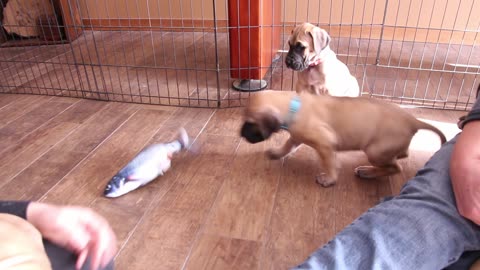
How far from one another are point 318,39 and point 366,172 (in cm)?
77

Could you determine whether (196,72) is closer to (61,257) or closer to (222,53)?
(222,53)

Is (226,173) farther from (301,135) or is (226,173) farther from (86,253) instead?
(86,253)

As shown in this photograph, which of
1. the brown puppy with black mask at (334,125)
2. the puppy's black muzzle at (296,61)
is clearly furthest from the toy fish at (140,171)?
the puppy's black muzzle at (296,61)

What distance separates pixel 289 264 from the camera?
109 cm

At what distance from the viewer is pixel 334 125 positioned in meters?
1.38

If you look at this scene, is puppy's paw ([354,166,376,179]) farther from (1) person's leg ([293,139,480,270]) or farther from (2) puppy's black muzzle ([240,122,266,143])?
(1) person's leg ([293,139,480,270])

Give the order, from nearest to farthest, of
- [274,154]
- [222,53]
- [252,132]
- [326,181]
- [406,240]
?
[406,240] → [252,132] → [326,181] → [274,154] → [222,53]

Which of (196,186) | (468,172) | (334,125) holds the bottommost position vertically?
(196,186)

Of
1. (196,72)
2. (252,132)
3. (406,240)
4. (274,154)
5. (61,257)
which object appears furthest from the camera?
(196,72)

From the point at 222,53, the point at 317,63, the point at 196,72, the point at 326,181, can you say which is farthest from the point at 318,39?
the point at 222,53

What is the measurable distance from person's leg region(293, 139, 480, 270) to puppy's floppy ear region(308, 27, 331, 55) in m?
1.17

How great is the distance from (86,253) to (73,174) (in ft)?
3.25

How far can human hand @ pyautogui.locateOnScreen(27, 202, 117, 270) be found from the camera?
631 mm

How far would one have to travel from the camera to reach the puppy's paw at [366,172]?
4.79ft
